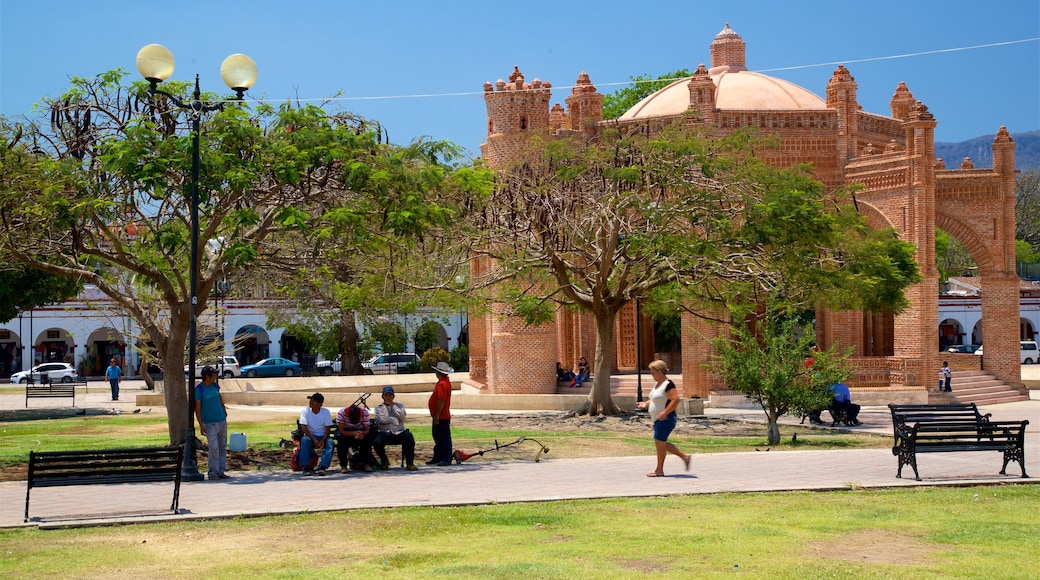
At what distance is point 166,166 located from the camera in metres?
15.4

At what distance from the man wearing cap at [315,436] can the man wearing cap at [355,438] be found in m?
0.16

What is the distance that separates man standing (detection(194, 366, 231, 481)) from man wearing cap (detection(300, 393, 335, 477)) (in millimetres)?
1039

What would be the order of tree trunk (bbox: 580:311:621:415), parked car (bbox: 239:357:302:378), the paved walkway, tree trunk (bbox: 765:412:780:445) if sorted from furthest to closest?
parked car (bbox: 239:357:302:378), tree trunk (bbox: 580:311:621:415), tree trunk (bbox: 765:412:780:445), the paved walkway

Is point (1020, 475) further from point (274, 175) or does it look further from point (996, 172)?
point (996, 172)

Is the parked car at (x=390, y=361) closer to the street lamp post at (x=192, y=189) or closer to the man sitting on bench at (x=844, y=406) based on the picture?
the man sitting on bench at (x=844, y=406)

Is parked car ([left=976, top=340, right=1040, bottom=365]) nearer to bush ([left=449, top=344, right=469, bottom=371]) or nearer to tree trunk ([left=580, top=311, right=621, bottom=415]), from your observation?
bush ([left=449, top=344, right=469, bottom=371])

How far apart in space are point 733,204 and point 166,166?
13.8 m

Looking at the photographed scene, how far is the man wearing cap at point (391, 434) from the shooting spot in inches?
601

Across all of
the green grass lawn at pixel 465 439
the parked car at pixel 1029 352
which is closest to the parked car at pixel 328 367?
the green grass lawn at pixel 465 439

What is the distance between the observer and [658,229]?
23.8 metres

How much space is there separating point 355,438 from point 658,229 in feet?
34.4

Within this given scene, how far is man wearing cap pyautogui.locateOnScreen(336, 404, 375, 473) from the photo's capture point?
15086 mm

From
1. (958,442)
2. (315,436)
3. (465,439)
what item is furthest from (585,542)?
(465,439)

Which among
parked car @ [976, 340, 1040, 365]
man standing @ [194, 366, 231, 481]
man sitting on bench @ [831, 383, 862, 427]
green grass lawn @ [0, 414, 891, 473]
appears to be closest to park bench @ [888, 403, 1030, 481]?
green grass lawn @ [0, 414, 891, 473]
